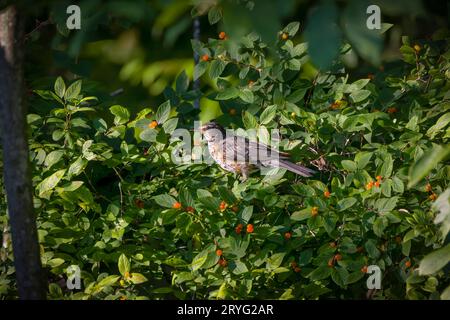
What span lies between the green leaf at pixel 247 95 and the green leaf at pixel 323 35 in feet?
6.54

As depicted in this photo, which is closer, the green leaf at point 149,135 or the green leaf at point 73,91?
the green leaf at point 149,135

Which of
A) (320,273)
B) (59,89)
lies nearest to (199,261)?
(320,273)

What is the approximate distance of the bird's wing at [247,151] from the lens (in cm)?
316

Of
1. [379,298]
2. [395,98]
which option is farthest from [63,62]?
[379,298]

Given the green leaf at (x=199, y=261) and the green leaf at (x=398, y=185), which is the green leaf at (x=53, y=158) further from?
the green leaf at (x=398, y=185)

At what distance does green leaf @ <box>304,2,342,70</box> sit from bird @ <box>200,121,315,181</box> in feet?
5.90

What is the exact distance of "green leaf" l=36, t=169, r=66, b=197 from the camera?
2.72 metres

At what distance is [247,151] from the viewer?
3.36 metres

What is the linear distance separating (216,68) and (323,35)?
218cm

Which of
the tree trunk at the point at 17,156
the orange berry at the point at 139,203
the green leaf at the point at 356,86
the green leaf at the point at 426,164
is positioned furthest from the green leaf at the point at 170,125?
the green leaf at the point at 426,164

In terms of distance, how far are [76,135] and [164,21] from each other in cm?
73

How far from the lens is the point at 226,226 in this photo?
2824 mm

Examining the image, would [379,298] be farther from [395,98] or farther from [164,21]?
[164,21]

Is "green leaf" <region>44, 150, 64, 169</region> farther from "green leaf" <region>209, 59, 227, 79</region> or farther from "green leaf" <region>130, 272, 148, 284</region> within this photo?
"green leaf" <region>209, 59, 227, 79</region>
